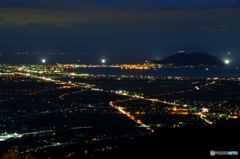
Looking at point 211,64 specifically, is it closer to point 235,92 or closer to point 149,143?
point 235,92

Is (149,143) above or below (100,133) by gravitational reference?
above

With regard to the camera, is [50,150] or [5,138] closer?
[50,150]

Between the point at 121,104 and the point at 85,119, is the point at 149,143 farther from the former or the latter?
the point at 121,104

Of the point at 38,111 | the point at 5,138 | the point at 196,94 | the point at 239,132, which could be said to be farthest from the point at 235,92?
the point at 239,132

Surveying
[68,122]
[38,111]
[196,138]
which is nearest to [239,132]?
[196,138]

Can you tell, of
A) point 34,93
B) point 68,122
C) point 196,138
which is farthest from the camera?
point 34,93

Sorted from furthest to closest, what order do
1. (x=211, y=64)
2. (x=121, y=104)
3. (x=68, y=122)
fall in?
1. (x=211, y=64)
2. (x=121, y=104)
3. (x=68, y=122)
